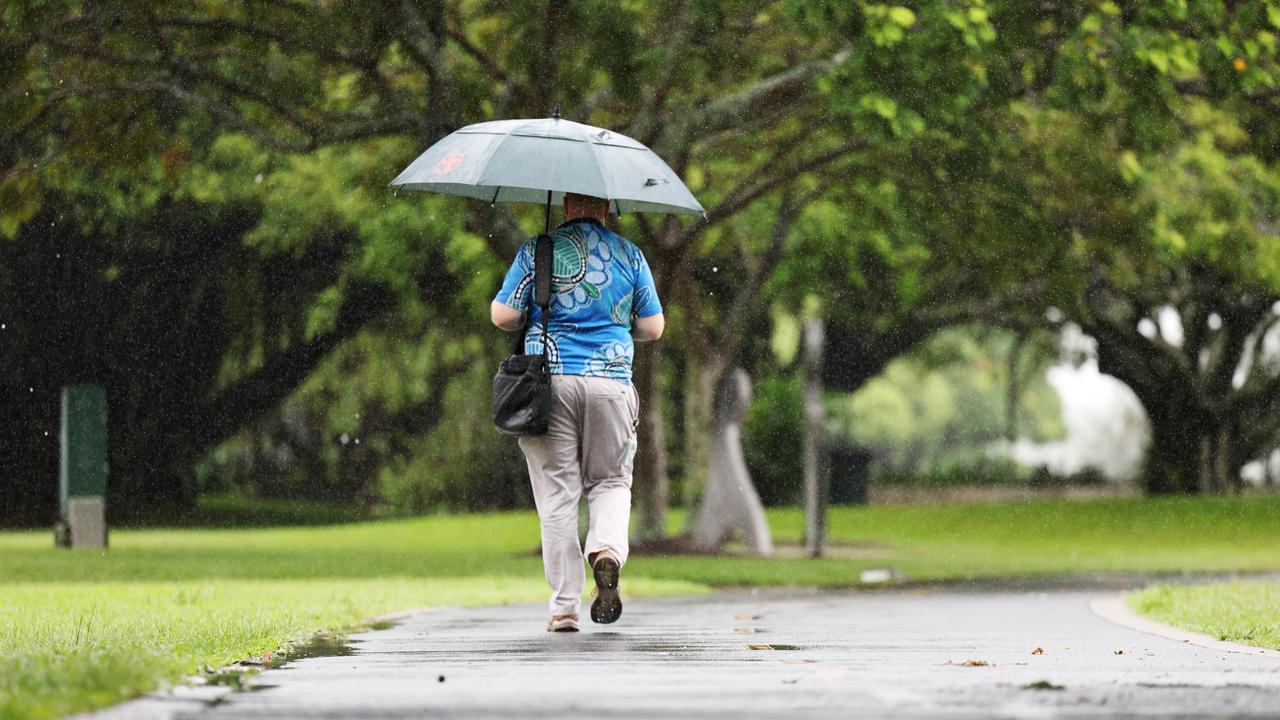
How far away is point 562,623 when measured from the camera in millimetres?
8820

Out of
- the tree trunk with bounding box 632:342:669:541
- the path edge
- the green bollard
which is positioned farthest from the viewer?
the green bollard

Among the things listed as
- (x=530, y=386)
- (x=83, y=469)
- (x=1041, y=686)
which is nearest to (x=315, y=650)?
(x=530, y=386)

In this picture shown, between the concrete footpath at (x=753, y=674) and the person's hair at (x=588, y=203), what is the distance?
179cm

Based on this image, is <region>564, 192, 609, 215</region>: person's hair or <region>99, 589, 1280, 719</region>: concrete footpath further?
<region>564, 192, 609, 215</region>: person's hair

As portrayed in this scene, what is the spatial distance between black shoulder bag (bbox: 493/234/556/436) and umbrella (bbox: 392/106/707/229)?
0.36 m

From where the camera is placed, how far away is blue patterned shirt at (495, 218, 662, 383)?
863 cm

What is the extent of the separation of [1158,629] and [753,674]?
4.14 metres

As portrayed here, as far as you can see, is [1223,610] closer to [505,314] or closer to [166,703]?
[505,314]

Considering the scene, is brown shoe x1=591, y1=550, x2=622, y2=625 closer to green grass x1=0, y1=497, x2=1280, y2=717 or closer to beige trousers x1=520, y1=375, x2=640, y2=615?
beige trousers x1=520, y1=375, x2=640, y2=615

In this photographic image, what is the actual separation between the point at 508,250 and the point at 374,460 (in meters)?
22.8

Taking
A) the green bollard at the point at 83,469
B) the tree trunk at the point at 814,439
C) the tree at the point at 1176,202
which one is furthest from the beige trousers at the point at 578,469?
the green bollard at the point at 83,469

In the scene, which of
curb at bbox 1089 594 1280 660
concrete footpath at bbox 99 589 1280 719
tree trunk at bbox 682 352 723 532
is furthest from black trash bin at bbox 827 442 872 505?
concrete footpath at bbox 99 589 1280 719

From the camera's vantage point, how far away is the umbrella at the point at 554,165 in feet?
28.9

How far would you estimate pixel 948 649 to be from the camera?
8.30 meters
